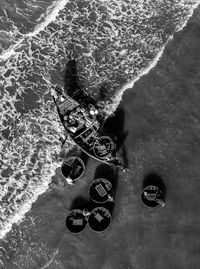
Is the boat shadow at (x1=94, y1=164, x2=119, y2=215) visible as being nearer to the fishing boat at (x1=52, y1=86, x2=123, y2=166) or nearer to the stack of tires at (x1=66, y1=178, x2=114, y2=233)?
the stack of tires at (x1=66, y1=178, x2=114, y2=233)

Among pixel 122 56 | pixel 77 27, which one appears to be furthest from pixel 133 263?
pixel 77 27

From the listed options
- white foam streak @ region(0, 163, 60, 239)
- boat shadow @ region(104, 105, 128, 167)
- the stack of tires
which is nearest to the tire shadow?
boat shadow @ region(104, 105, 128, 167)

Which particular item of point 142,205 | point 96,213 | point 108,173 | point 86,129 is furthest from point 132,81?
point 96,213

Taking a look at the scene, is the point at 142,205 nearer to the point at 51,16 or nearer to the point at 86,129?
the point at 86,129

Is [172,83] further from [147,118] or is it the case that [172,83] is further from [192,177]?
[192,177]

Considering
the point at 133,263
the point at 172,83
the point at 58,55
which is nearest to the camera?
the point at 133,263

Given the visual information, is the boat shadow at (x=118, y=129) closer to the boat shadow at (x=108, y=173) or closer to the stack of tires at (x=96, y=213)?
the boat shadow at (x=108, y=173)
